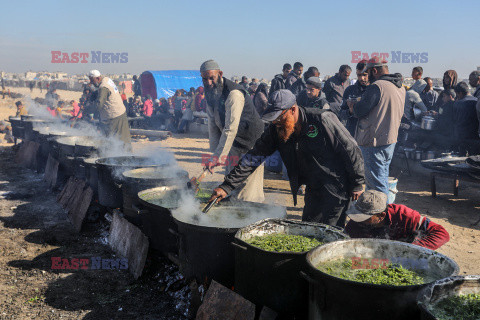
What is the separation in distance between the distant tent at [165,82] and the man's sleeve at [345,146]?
24.7 m

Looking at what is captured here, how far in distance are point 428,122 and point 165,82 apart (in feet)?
69.0

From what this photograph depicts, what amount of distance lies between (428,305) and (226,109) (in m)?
3.78

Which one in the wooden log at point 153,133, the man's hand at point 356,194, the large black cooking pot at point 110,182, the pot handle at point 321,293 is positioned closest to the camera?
the pot handle at point 321,293

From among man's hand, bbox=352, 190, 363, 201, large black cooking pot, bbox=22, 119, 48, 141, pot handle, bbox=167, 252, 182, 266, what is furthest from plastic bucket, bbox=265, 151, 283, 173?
large black cooking pot, bbox=22, 119, 48, 141

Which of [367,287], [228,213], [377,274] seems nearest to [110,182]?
[228,213]

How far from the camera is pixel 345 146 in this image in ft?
12.8

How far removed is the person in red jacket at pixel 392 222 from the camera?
3770 mm

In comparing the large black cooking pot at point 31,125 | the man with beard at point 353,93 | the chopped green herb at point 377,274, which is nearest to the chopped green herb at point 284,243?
the chopped green herb at point 377,274

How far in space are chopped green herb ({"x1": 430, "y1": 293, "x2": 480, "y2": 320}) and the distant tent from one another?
1048 inches

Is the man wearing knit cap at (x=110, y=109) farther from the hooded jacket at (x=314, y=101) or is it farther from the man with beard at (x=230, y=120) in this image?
the man with beard at (x=230, y=120)

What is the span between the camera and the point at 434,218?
23.5 ft

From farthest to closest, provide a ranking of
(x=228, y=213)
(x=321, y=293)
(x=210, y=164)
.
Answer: (x=210, y=164)
(x=228, y=213)
(x=321, y=293)

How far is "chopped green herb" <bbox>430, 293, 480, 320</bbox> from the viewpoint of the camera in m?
2.03

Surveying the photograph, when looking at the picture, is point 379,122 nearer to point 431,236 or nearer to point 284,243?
point 431,236
